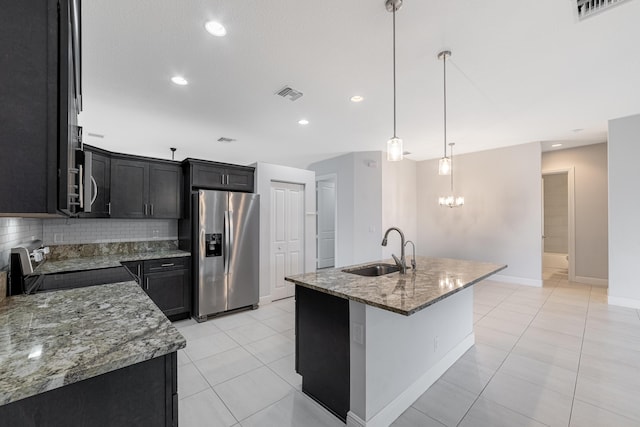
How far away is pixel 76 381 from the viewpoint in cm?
84

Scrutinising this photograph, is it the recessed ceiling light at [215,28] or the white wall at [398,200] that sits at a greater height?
the recessed ceiling light at [215,28]

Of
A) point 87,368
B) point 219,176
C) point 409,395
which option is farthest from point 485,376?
point 219,176

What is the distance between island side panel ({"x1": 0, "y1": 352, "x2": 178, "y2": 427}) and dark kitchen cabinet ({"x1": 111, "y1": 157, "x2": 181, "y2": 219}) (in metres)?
3.09

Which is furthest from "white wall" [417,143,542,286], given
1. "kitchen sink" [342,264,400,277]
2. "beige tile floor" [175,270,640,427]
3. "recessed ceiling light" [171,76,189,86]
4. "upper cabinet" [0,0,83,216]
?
"upper cabinet" [0,0,83,216]

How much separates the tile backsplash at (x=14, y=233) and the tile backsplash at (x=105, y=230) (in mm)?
242

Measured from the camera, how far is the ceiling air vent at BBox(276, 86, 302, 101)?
2907 millimetres

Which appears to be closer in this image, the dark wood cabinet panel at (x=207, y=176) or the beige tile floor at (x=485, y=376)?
the beige tile floor at (x=485, y=376)

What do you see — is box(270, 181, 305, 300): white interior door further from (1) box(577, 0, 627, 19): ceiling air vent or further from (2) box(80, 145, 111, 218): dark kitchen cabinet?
(1) box(577, 0, 627, 19): ceiling air vent

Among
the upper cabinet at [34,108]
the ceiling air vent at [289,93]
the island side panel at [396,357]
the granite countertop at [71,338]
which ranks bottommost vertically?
the island side panel at [396,357]

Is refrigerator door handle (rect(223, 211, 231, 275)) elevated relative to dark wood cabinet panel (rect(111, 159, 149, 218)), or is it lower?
lower

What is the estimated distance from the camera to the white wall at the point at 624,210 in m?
3.84

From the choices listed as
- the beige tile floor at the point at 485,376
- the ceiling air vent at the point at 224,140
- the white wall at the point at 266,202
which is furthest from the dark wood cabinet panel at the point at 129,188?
the beige tile floor at the point at 485,376

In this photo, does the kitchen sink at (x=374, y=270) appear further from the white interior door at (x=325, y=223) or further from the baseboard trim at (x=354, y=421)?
the white interior door at (x=325, y=223)

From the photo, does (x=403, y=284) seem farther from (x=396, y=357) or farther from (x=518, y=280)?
(x=518, y=280)
